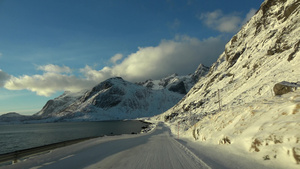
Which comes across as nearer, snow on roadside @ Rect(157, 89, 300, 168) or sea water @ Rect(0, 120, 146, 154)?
snow on roadside @ Rect(157, 89, 300, 168)

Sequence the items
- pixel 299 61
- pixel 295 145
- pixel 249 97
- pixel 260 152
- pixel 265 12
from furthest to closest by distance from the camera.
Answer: pixel 265 12 < pixel 249 97 < pixel 299 61 < pixel 260 152 < pixel 295 145

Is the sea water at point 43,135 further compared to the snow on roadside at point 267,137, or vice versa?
the sea water at point 43,135

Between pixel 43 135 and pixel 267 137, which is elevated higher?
pixel 267 137

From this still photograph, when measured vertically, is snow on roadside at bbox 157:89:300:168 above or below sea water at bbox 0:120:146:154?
above

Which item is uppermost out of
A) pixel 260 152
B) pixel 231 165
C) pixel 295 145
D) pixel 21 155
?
pixel 295 145

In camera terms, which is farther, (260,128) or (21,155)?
(21,155)

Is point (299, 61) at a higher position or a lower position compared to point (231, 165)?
higher

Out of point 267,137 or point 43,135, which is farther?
point 43,135

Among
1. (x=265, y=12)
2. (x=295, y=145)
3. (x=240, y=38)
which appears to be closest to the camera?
(x=295, y=145)

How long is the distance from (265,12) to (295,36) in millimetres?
41856

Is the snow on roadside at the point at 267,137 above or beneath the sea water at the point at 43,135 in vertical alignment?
above

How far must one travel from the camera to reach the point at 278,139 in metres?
8.36

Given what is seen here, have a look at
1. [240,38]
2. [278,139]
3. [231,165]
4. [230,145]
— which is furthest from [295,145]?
[240,38]

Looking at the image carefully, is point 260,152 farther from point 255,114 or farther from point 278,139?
point 255,114
